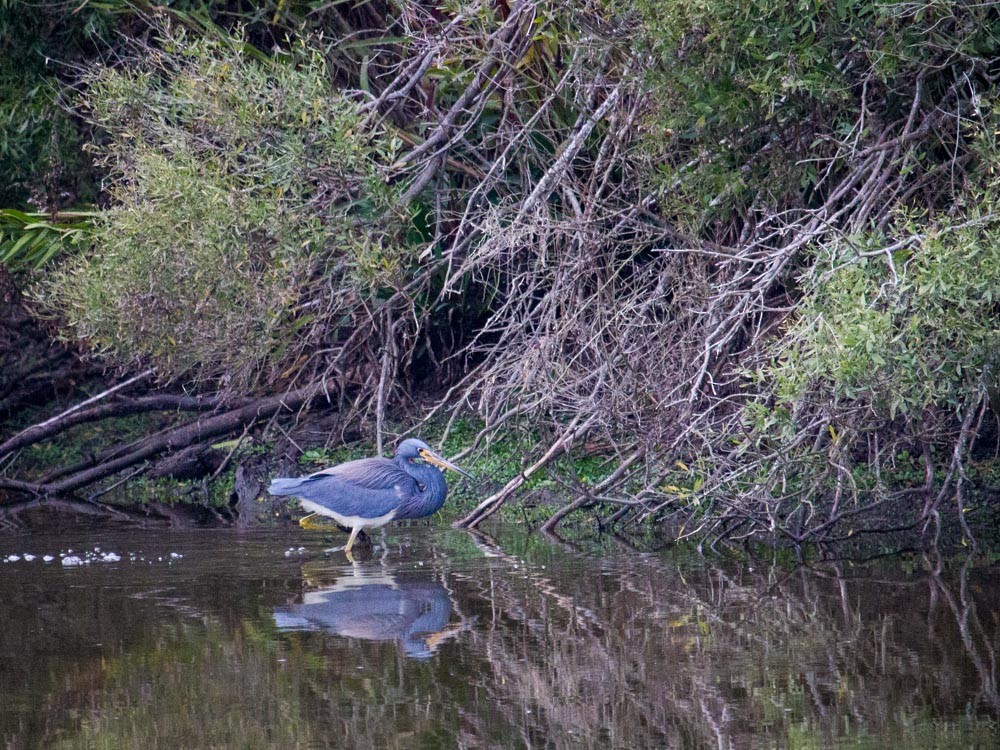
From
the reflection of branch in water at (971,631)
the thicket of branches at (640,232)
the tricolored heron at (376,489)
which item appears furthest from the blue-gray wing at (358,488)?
the reflection of branch in water at (971,631)

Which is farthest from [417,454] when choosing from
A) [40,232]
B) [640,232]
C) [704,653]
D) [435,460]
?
[704,653]

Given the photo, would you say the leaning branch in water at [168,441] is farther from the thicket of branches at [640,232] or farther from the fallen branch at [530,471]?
the fallen branch at [530,471]

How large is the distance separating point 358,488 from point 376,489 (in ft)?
0.39

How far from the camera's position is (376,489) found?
8.84 m

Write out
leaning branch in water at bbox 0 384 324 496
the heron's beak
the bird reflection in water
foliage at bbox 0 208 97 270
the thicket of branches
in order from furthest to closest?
leaning branch in water at bbox 0 384 324 496
foliage at bbox 0 208 97 270
the heron's beak
the thicket of branches
the bird reflection in water

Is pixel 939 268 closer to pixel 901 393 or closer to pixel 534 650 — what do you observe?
pixel 901 393

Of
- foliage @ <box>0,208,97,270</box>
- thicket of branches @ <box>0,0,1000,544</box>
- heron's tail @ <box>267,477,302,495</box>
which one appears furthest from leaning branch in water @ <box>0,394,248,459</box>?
heron's tail @ <box>267,477,302,495</box>

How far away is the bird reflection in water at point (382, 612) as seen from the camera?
232 inches

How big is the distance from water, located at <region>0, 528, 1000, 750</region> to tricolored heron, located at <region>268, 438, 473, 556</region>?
0.82 metres

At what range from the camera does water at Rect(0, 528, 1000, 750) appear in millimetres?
4555

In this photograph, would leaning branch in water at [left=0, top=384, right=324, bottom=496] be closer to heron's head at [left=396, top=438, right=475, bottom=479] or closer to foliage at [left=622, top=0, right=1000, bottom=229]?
heron's head at [left=396, top=438, right=475, bottom=479]

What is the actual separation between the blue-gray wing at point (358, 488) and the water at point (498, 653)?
0.82m

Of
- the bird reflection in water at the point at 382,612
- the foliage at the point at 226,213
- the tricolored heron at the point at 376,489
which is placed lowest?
the bird reflection in water at the point at 382,612

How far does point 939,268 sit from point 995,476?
2.72 metres
